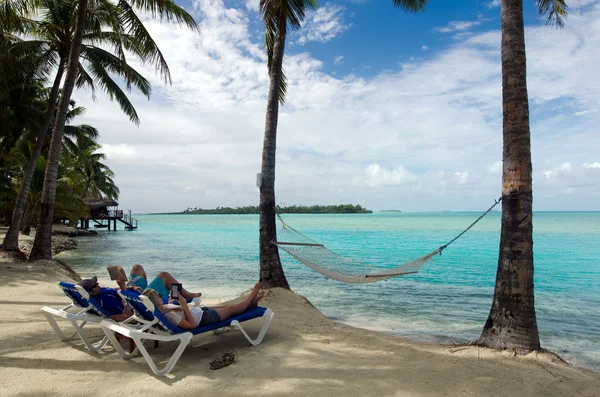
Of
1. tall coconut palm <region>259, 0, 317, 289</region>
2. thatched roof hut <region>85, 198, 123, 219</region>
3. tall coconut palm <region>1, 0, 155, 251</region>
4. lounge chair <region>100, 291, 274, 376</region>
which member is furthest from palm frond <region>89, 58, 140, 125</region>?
thatched roof hut <region>85, 198, 123, 219</region>

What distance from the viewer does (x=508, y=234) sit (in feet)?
11.5

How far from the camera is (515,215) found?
→ 3498 mm

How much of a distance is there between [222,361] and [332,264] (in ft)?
8.47

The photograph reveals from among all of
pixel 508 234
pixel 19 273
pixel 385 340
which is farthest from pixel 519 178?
pixel 19 273

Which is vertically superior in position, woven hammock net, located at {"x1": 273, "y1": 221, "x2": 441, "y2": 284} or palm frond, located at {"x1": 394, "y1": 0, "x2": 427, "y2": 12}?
palm frond, located at {"x1": 394, "y1": 0, "x2": 427, "y2": 12}

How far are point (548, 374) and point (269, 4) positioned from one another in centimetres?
→ 614

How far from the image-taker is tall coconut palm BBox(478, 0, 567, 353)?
11.1 feet

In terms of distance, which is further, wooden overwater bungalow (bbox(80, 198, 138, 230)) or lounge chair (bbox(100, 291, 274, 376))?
wooden overwater bungalow (bbox(80, 198, 138, 230))

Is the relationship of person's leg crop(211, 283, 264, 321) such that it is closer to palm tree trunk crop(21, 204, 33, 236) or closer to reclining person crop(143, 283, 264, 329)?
reclining person crop(143, 283, 264, 329)

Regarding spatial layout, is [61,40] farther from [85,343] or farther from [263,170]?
[85,343]

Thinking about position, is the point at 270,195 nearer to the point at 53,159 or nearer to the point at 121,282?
the point at 121,282

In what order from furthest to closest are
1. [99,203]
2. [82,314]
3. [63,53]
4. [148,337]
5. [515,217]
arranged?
[99,203]
[63,53]
[515,217]
[82,314]
[148,337]

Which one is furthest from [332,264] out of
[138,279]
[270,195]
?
[138,279]

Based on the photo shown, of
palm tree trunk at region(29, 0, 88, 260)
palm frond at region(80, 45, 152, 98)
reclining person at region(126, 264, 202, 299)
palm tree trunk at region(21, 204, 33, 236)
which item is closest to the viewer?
reclining person at region(126, 264, 202, 299)
